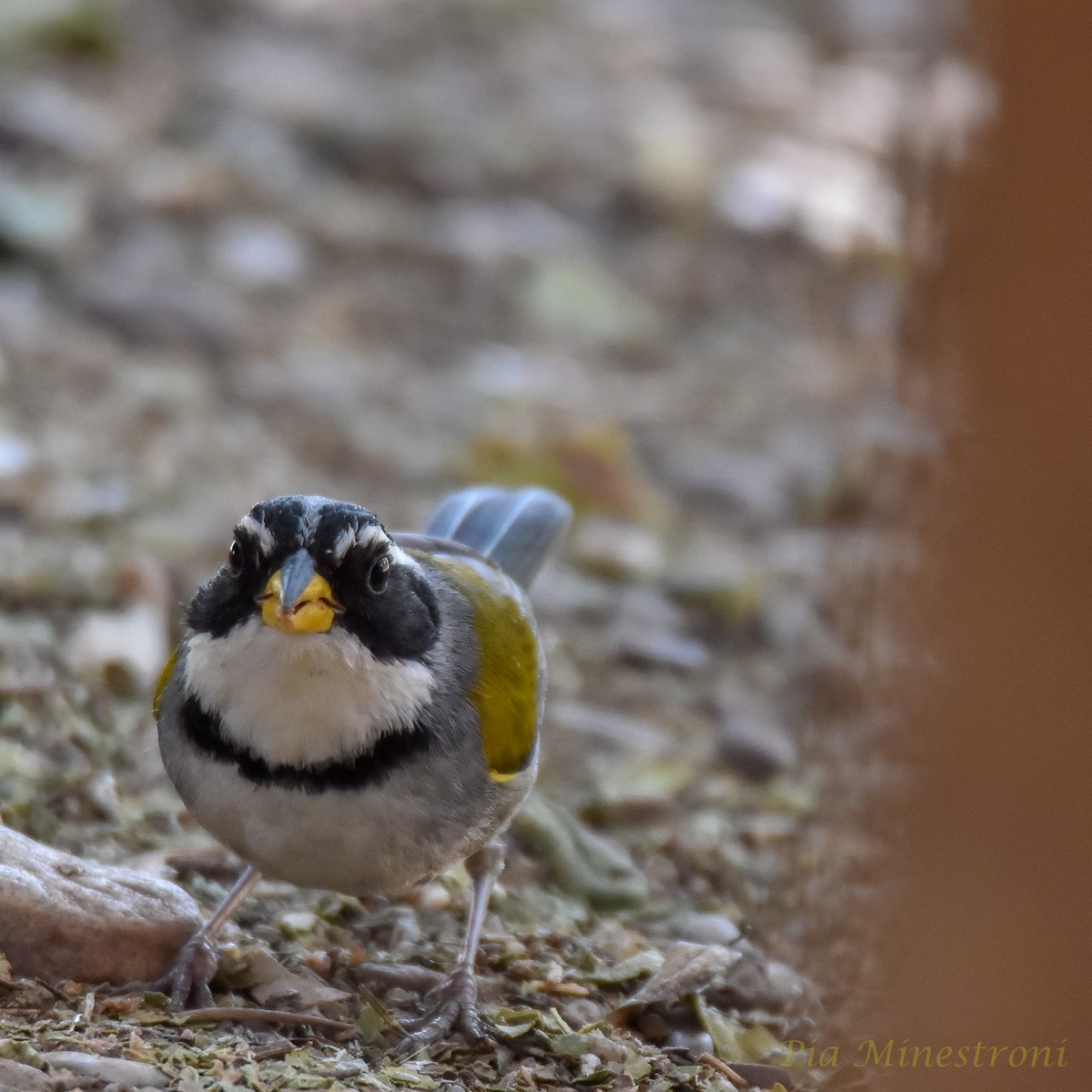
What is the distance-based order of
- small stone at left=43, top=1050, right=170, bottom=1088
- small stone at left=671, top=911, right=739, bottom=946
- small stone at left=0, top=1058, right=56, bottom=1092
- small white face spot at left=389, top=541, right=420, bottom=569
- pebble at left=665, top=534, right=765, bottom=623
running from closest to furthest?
small stone at left=0, top=1058, right=56, bottom=1092
small stone at left=43, top=1050, right=170, bottom=1088
small white face spot at left=389, top=541, right=420, bottom=569
small stone at left=671, top=911, right=739, bottom=946
pebble at left=665, top=534, right=765, bottom=623

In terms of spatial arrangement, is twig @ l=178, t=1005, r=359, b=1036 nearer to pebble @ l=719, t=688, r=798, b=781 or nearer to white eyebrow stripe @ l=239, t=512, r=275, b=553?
Result: white eyebrow stripe @ l=239, t=512, r=275, b=553

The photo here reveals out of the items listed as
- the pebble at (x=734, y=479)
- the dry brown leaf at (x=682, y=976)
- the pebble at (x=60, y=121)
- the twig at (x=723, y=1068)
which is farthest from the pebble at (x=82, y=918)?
the pebble at (x=60, y=121)

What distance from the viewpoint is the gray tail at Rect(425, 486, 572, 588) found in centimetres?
452

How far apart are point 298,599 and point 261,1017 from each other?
0.83m

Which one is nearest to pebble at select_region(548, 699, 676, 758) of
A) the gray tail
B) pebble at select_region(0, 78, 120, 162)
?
the gray tail

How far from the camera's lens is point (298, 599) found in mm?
3041

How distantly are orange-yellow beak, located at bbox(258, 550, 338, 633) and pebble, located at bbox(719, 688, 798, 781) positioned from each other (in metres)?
2.24

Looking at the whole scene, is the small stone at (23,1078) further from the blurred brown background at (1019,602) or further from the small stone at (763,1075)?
the blurred brown background at (1019,602)

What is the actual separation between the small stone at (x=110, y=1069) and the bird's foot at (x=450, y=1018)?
58cm

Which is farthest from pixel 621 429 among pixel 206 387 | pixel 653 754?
pixel 653 754

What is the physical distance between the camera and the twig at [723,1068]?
326cm

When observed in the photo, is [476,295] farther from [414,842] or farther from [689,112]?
[414,842]

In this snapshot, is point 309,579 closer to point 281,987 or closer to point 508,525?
point 281,987

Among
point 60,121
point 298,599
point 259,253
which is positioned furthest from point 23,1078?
point 60,121
